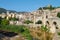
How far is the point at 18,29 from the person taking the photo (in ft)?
135

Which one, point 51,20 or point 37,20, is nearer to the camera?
point 51,20

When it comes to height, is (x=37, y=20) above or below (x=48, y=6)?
below

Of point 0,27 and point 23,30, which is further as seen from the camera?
point 0,27

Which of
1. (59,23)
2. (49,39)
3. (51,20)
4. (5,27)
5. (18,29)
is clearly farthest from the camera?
(5,27)

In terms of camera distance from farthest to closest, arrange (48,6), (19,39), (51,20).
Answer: (48,6)
(51,20)
(19,39)

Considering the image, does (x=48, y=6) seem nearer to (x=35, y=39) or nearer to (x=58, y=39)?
(x=35, y=39)

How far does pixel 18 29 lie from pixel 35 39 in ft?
45.2

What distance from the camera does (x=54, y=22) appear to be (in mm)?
36344

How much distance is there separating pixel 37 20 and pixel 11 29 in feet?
27.8

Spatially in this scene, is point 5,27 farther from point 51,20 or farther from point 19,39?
point 19,39

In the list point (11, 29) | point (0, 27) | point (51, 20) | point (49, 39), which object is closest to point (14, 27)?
point (11, 29)

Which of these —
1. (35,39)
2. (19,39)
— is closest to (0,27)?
(19,39)

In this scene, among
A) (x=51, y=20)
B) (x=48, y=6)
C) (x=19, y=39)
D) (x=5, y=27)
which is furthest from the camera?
(x=48, y=6)

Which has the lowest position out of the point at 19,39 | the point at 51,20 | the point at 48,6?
the point at 19,39
